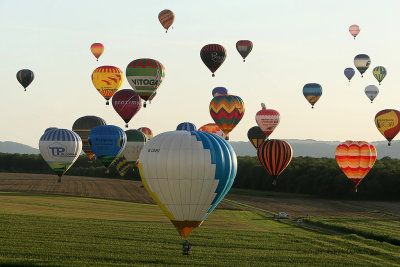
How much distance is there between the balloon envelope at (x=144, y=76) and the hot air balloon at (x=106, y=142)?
33.3 feet

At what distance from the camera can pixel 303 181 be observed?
97312mm

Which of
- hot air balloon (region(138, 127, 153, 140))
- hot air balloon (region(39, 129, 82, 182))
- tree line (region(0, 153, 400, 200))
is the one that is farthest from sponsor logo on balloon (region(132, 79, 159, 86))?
tree line (region(0, 153, 400, 200))

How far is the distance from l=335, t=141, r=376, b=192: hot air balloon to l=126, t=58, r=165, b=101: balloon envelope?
61.3 feet

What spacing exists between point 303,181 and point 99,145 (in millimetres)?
34925

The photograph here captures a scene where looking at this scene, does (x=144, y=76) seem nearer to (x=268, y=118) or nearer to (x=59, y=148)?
(x=59, y=148)

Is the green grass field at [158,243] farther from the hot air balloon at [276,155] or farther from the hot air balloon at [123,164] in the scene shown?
the hot air balloon at [123,164]

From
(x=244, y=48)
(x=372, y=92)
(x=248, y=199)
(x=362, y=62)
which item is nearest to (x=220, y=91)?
(x=244, y=48)

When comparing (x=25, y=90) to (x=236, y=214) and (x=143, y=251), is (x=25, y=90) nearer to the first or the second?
(x=236, y=214)

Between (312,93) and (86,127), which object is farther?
(312,93)

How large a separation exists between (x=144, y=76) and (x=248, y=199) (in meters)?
28.2

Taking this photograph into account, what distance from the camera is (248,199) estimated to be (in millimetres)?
86438

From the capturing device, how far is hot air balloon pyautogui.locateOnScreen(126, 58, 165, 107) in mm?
64062

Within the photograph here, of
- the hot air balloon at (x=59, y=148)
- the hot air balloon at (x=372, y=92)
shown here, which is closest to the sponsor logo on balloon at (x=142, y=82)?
the hot air balloon at (x=59, y=148)

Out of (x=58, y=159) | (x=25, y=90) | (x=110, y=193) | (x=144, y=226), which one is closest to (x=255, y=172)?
(x=110, y=193)
